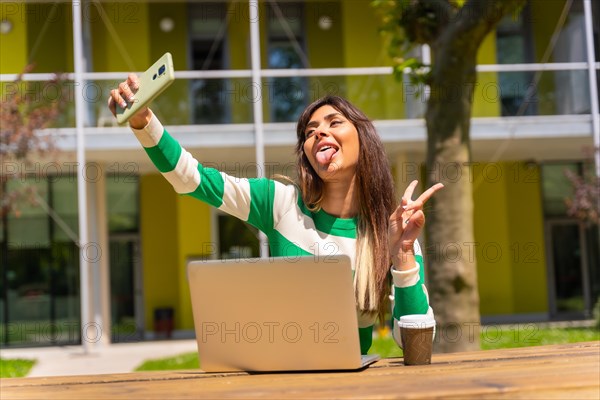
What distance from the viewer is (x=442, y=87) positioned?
598cm

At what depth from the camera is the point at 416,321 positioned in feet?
7.64

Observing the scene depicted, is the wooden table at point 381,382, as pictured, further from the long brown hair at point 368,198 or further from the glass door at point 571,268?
the glass door at point 571,268

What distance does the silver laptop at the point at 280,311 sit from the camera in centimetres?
207

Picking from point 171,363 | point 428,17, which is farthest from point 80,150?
point 428,17

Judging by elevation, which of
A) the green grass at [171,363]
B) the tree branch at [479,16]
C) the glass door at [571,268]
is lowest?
the green grass at [171,363]

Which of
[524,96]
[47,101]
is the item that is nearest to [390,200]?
[47,101]

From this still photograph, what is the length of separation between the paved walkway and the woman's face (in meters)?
7.40

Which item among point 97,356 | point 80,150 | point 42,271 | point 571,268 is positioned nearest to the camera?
point 80,150

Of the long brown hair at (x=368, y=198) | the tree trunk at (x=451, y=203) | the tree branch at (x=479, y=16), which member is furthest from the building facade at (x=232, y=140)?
the long brown hair at (x=368, y=198)

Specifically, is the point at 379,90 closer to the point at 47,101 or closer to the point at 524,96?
the point at 524,96

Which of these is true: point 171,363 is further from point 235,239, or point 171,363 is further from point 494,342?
point 235,239

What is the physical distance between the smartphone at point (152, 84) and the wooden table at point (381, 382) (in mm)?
703

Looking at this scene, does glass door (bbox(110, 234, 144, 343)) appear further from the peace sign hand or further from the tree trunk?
the peace sign hand

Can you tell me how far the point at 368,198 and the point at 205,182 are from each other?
0.51 m
